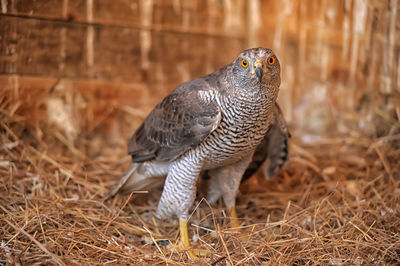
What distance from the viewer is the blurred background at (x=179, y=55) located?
3.86 metres

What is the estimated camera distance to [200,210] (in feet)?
11.9

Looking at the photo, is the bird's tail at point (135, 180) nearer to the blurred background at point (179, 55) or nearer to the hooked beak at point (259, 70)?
the blurred background at point (179, 55)

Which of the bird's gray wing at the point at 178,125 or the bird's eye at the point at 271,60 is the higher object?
the bird's eye at the point at 271,60

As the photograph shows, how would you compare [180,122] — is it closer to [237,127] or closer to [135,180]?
[237,127]

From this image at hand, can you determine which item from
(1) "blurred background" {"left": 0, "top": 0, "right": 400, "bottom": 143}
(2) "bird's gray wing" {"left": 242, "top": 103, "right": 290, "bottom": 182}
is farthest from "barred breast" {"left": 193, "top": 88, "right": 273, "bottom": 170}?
(1) "blurred background" {"left": 0, "top": 0, "right": 400, "bottom": 143}

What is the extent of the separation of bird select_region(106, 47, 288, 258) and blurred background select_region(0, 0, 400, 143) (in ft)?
3.98

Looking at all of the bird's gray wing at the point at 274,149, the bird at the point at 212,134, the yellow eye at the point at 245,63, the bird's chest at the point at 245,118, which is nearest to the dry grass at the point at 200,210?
the bird at the point at 212,134

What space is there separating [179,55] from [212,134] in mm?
2121

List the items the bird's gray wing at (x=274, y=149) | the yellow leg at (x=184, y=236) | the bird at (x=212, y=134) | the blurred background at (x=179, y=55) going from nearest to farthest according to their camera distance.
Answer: the bird at (x=212, y=134), the yellow leg at (x=184, y=236), the bird's gray wing at (x=274, y=149), the blurred background at (x=179, y=55)

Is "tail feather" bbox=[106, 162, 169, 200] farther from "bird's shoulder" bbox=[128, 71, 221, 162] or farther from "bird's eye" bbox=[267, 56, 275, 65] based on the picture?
"bird's eye" bbox=[267, 56, 275, 65]

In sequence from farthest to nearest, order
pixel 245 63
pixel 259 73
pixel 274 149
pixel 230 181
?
1. pixel 274 149
2. pixel 230 181
3. pixel 245 63
4. pixel 259 73

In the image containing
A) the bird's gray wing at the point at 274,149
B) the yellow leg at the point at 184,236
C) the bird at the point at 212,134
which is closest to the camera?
the bird at the point at 212,134

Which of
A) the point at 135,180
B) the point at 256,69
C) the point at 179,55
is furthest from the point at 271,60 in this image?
the point at 179,55

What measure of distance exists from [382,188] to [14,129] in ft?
12.1
